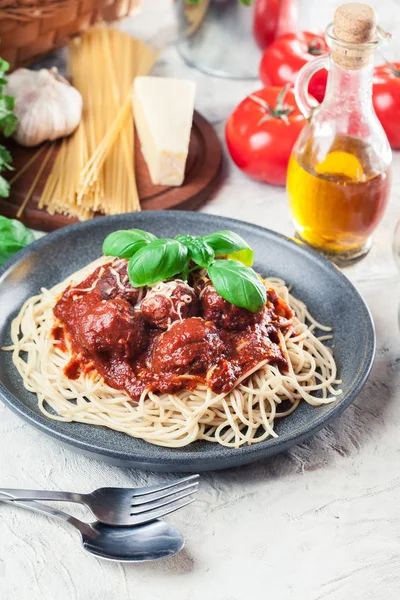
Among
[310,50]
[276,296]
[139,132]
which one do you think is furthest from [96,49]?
[276,296]

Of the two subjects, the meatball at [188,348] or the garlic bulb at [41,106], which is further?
the garlic bulb at [41,106]

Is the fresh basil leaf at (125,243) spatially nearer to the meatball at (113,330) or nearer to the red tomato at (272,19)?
the meatball at (113,330)

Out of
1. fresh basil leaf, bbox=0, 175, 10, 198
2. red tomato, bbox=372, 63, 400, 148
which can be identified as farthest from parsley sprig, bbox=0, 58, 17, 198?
red tomato, bbox=372, 63, 400, 148

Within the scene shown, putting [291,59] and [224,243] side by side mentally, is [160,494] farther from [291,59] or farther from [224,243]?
[291,59]

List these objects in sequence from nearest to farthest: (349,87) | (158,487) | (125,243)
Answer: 1. (158,487)
2. (125,243)
3. (349,87)

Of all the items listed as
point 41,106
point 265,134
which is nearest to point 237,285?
point 265,134

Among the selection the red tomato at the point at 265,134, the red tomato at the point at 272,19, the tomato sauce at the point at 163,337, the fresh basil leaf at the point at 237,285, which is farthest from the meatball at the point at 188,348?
the red tomato at the point at 272,19

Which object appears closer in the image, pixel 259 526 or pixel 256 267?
pixel 259 526
